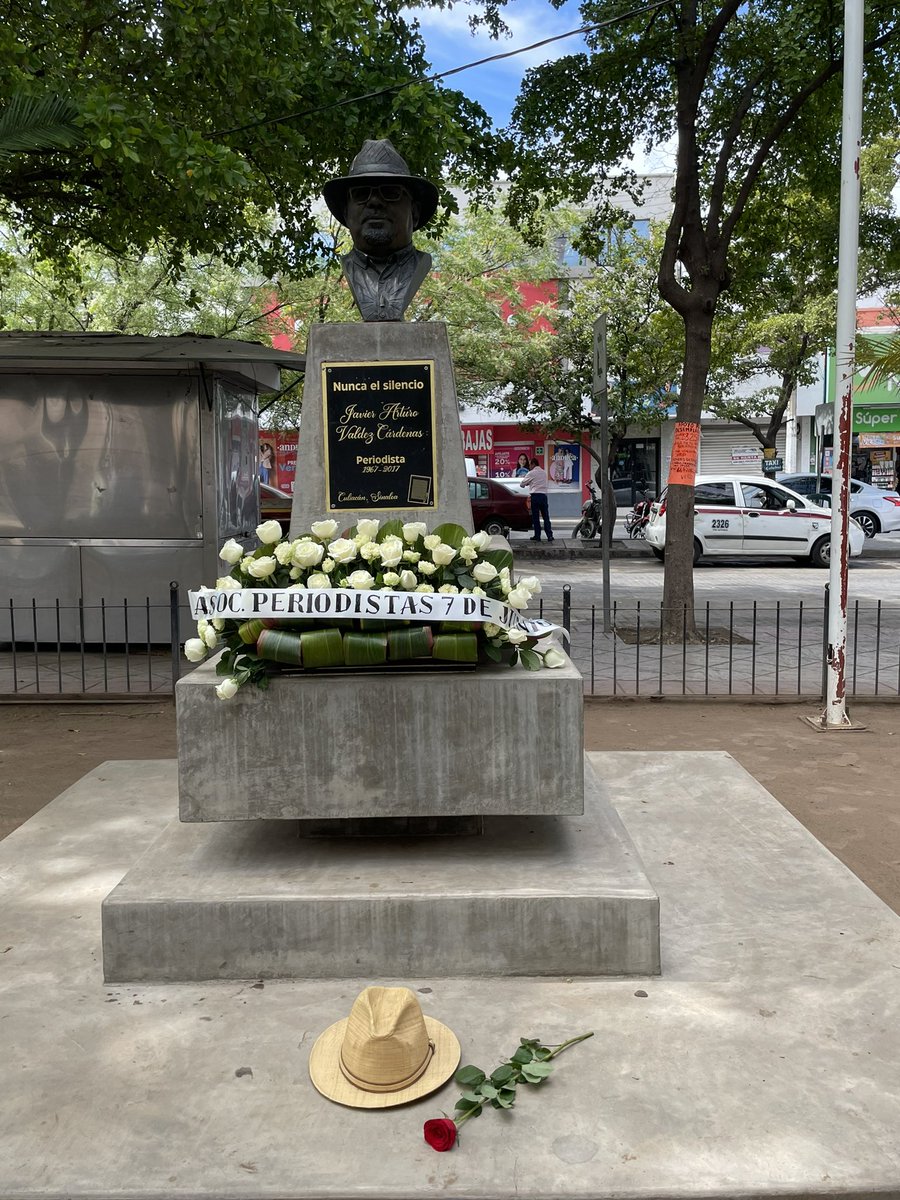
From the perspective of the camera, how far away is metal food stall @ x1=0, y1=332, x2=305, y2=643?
35.8 feet

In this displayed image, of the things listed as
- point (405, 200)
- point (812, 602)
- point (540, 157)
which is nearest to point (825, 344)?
point (812, 602)

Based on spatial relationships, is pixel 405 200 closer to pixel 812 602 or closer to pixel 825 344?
pixel 812 602

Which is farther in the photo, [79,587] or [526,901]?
[79,587]

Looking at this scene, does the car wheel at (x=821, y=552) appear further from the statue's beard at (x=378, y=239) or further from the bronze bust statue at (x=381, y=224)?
the statue's beard at (x=378, y=239)

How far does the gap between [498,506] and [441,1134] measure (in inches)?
886

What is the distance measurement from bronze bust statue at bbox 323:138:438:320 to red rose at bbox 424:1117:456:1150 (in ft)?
11.9

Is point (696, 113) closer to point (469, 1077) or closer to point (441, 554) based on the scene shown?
point (441, 554)

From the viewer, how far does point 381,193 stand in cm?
504

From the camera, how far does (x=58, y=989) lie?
360 centimetres

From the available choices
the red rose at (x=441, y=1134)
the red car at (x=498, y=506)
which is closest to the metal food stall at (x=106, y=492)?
the red rose at (x=441, y=1134)

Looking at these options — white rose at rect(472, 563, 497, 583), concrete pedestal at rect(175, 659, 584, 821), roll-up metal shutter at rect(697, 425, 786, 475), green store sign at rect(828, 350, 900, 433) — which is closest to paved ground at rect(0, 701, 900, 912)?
concrete pedestal at rect(175, 659, 584, 821)

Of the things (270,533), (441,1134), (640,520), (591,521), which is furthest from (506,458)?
(441,1134)

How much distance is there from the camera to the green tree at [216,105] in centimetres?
862

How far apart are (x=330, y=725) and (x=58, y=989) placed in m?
1.27
